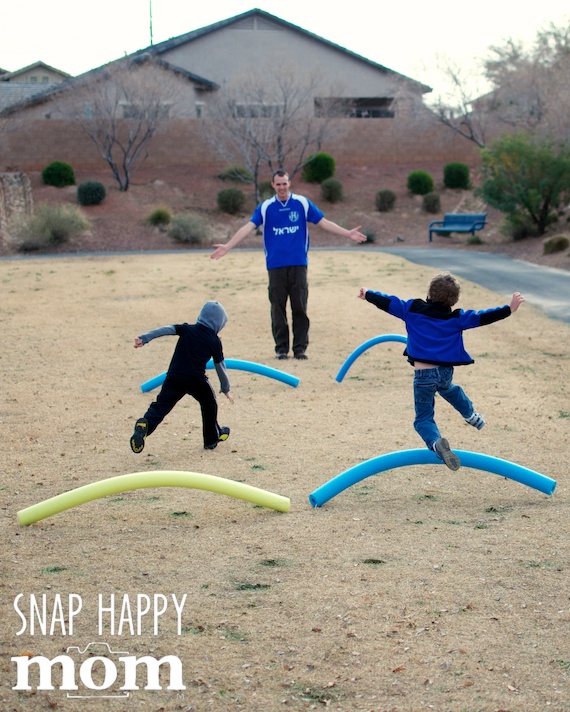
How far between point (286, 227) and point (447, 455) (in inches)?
208

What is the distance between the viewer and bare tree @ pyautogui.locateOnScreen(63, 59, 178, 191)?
43.9 metres

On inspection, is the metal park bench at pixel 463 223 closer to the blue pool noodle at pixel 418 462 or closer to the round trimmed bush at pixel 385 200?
the round trimmed bush at pixel 385 200

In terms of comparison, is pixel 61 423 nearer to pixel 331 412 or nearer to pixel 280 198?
pixel 331 412

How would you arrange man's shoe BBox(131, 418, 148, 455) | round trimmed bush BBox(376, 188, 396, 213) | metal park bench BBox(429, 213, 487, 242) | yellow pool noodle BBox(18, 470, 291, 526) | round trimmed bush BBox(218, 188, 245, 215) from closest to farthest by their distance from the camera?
yellow pool noodle BBox(18, 470, 291, 526), man's shoe BBox(131, 418, 148, 455), metal park bench BBox(429, 213, 487, 242), round trimmed bush BBox(218, 188, 245, 215), round trimmed bush BBox(376, 188, 396, 213)

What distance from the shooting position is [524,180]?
28.3 metres

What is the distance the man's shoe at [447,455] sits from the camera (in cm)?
586

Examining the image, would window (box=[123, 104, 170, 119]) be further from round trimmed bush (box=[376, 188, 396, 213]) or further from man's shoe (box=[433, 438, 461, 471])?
man's shoe (box=[433, 438, 461, 471])

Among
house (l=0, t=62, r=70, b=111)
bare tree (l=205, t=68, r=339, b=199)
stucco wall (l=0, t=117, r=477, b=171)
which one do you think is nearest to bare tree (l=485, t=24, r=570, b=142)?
stucco wall (l=0, t=117, r=477, b=171)

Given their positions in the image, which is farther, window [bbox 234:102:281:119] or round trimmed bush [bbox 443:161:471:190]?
round trimmed bush [bbox 443:161:471:190]

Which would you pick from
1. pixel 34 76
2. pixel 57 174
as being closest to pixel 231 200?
pixel 57 174

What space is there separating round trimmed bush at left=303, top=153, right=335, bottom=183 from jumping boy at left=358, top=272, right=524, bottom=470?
40.0 meters

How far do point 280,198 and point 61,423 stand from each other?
3.77m

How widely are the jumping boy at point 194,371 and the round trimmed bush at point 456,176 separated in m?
40.3

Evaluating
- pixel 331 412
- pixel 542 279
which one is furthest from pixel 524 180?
pixel 331 412
